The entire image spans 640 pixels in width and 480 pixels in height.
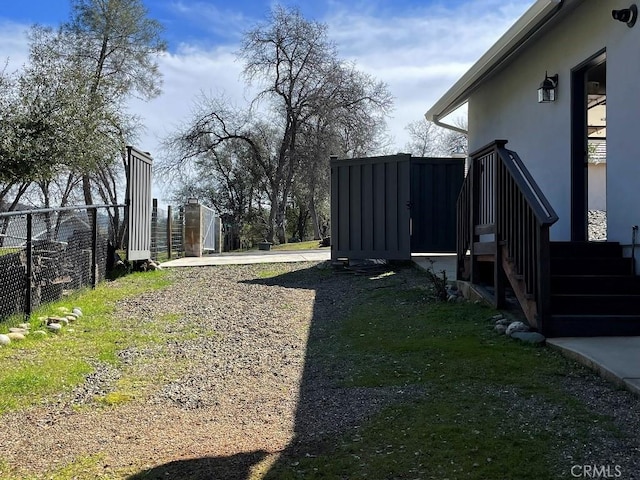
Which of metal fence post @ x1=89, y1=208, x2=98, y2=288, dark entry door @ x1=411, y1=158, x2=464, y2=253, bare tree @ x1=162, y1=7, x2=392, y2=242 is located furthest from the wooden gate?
bare tree @ x1=162, y1=7, x2=392, y2=242

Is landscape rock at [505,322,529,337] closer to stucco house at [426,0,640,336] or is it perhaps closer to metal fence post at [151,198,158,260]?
stucco house at [426,0,640,336]

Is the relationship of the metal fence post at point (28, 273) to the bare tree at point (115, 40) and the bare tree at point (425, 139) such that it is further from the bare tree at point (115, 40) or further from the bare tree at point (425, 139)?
the bare tree at point (425, 139)

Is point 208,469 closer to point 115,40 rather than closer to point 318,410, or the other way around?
point 318,410

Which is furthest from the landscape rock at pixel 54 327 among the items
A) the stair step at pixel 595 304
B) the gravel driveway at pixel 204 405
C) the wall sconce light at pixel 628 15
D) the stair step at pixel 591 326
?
the wall sconce light at pixel 628 15

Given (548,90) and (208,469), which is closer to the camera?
(208,469)

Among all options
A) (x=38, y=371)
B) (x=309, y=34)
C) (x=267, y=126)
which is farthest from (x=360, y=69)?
(x=38, y=371)

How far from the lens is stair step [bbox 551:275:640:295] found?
4.98 meters

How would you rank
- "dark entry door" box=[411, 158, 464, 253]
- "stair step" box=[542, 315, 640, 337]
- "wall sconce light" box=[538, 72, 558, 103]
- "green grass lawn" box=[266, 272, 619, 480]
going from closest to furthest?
"green grass lawn" box=[266, 272, 619, 480] < "stair step" box=[542, 315, 640, 337] < "wall sconce light" box=[538, 72, 558, 103] < "dark entry door" box=[411, 158, 464, 253]

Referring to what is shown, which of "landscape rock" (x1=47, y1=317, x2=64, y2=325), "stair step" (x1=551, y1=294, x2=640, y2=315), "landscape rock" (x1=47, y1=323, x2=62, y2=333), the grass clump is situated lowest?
the grass clump

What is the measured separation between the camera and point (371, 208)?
9.62 meters

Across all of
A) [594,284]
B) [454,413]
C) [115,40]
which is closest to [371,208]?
[594,284]

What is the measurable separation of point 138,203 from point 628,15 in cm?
714

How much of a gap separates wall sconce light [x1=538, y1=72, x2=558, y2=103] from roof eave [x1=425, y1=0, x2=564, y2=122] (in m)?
0.61

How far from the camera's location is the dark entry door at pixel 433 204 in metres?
9.72
